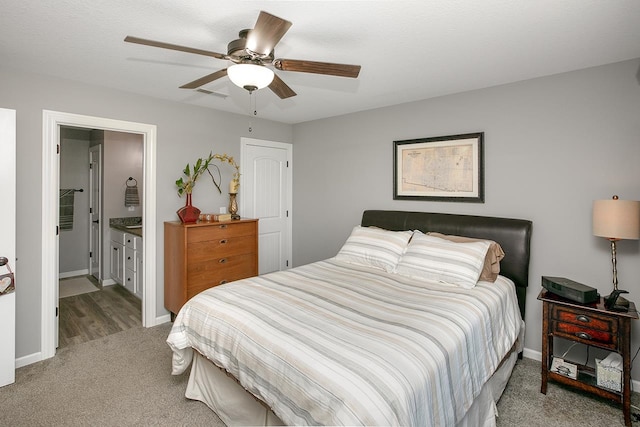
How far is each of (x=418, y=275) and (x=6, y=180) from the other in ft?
10.8

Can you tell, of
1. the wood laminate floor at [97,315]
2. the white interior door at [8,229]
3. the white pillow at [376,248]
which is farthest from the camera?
the wood laminate floor at [97,315]

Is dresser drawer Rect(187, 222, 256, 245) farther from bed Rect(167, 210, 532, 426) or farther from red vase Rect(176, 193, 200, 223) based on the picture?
bed Rect(167, 210, 532, 426)

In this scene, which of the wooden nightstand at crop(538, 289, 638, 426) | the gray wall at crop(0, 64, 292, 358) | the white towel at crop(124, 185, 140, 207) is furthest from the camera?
the white towel at crop(124, 185, 140, 207)

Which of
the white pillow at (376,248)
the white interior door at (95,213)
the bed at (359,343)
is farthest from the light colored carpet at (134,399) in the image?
the white interior door at (95,213)

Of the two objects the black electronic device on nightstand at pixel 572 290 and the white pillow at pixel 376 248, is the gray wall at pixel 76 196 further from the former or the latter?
the black electronic device on nightstand at pixel 572 290

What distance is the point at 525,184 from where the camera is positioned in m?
2.85

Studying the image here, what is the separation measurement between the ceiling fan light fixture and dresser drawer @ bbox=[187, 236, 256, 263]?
2039mm

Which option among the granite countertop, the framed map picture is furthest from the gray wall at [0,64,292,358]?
the framed map picture

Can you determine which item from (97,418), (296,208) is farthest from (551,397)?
(296,208)

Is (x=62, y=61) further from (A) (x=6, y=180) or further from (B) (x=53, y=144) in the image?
(A) (x=6, y=180)

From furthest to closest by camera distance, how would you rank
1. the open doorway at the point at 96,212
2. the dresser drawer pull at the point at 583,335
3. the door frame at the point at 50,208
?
the open doorway at the point at 96,212, the door frame at the point at 50,208, the dresser drawer pull at the point at 583,335

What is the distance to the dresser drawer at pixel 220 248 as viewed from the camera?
335 cm

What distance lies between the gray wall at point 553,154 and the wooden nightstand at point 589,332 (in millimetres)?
390

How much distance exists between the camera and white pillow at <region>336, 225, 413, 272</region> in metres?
2.99
